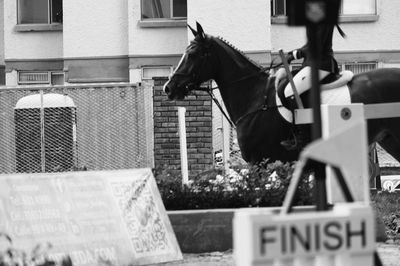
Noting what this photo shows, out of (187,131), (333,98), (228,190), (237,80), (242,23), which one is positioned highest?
(242,23)

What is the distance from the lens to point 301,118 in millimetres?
10297

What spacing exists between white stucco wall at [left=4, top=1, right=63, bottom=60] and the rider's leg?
15405mm

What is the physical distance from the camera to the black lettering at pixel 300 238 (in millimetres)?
3803

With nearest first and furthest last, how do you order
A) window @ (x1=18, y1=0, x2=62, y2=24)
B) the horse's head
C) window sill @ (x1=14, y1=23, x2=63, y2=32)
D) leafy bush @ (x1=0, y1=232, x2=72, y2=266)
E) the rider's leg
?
leafy bush @ (x1=0, y1=232, x2=72, y2=266)
the rider's leg
the horse's head
window sill @ (x1=14, y1=23, x2=63, y2=32)
window @ (x1=18, y1=0, x2=62, y2=24)

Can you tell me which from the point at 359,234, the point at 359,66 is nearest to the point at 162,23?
the point at 359,66

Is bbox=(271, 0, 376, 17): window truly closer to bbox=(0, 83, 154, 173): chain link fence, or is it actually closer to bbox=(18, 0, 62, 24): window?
bbox=(18, 0, 62, 24): window

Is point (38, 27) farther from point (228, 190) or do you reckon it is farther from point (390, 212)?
point (228, 190)

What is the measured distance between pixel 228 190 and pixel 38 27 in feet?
56.3

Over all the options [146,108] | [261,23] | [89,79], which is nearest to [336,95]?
[146,108]

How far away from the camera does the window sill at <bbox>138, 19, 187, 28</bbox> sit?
23906 mm

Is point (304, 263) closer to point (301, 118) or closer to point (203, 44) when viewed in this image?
point (301, 118)

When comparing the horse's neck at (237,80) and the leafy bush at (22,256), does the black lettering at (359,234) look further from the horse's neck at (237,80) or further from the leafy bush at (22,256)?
the horse's neck at (237,80)

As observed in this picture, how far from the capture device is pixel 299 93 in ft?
34.2

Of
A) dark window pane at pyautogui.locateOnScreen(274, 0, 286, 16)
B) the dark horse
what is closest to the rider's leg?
the dark horse
